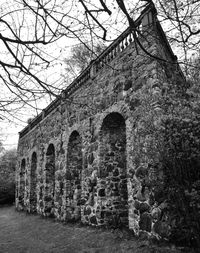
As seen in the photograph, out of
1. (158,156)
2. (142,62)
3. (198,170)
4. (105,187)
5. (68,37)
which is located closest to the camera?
(68,37)

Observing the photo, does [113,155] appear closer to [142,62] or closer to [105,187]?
[105,187]

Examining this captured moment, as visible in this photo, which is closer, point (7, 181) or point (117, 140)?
point (117, 140)

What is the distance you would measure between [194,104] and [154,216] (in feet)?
8.51

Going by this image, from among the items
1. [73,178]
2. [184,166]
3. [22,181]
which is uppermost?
[184,166]

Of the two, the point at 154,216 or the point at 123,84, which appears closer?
the point at 154,216

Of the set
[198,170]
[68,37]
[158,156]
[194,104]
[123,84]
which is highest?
[123,84]

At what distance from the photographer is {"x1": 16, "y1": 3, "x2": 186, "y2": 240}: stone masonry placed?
4.63 m

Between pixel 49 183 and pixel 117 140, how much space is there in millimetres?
5554

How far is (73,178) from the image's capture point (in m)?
8.82

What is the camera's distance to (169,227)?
4.25 meters

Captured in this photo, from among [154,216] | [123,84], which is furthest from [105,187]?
[123,84]

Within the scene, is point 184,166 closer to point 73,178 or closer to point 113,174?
point 113,174

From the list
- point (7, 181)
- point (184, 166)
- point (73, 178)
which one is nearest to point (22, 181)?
point (7, 181)

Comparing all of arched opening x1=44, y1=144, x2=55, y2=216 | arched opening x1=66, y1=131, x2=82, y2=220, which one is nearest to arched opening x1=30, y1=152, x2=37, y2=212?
arched opening x1=44, y1=144, x2=55, y2=216
